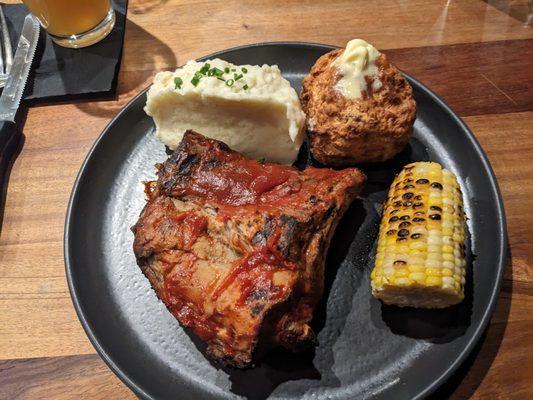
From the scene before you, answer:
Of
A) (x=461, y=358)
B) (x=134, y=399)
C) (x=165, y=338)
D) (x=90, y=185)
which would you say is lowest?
(x=134, y=399)

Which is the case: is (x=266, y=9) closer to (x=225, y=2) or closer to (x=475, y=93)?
(x=225, y=2)

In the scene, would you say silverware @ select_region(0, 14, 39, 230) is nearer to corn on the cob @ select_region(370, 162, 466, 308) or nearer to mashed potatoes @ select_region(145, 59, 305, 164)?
mashed potatoes @ select_region(145, 59, 305, 164)

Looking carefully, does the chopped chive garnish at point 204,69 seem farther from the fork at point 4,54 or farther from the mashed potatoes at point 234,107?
the fork at point 4,54

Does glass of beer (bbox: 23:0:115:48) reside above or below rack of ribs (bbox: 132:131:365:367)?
above

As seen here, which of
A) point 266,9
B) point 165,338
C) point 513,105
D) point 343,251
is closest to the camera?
point 165,338

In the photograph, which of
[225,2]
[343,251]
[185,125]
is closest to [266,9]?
[225,2]

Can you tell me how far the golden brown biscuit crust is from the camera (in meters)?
2.29

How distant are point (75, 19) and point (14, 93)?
61cm

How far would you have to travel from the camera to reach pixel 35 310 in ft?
7.79

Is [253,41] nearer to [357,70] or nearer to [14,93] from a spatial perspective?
[357,70]

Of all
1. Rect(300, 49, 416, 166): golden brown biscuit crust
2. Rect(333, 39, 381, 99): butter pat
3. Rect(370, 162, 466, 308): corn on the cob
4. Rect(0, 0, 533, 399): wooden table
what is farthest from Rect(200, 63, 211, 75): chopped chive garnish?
Rect(370, 162, 466, 308): corn on the cob

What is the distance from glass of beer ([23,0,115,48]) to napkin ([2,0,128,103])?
0.16 feet

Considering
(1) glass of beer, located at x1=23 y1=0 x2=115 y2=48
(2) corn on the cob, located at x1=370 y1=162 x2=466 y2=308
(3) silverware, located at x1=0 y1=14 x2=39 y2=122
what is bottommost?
(2) corn on the cob, located at x1=370 y1=162 x2=466 y2=308

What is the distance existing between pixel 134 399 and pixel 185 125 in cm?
129
